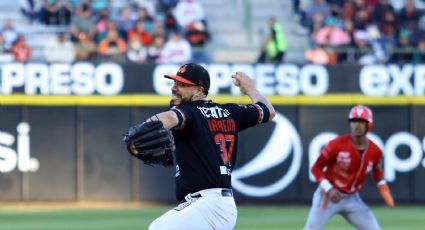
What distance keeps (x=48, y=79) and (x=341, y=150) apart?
27.3 ft

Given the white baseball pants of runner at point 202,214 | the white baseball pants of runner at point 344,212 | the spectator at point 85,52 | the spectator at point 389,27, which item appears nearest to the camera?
the white baseball pants of runner at point 202,214

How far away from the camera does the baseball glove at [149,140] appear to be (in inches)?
303

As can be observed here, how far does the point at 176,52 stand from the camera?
20312 mm

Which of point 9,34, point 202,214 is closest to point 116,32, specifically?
point 9,34

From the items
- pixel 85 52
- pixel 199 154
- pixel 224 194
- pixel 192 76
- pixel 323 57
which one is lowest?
pixel 224 194

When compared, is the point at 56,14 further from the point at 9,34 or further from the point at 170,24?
the point at 170,24

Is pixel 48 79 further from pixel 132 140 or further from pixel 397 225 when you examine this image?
pixel 132 140

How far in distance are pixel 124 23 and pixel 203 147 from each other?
13123 mm

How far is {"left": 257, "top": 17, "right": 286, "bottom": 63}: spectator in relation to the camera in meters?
20.4

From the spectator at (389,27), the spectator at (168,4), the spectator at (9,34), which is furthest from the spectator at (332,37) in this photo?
the spectator at (9,34)

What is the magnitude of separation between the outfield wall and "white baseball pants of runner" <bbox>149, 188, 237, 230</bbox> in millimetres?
11204

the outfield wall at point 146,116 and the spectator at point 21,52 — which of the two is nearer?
Answer: the outfield wall at point 146,116

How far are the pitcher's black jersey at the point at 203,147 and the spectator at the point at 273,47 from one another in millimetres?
11999

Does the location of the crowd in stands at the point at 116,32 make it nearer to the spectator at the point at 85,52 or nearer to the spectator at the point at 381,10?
the spectator at the point at 85,52
